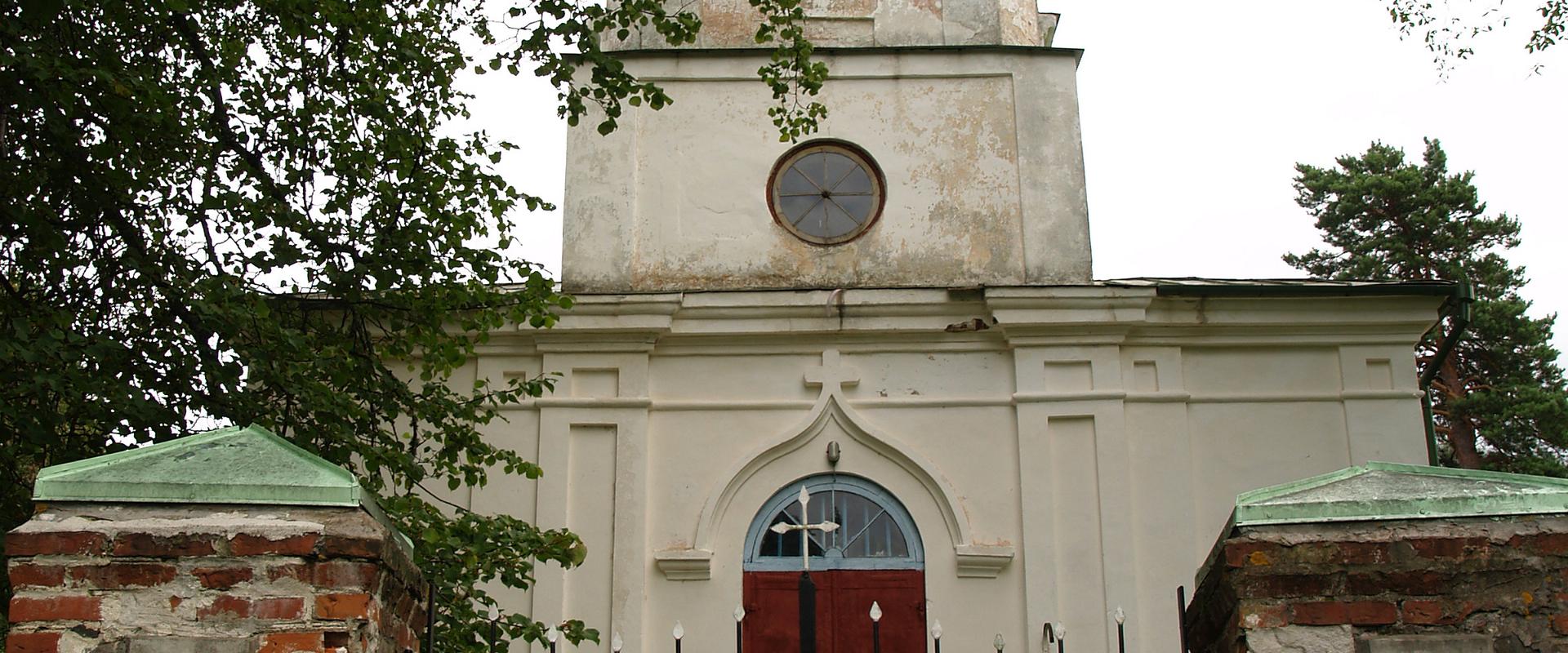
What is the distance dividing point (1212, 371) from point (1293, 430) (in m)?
0.70

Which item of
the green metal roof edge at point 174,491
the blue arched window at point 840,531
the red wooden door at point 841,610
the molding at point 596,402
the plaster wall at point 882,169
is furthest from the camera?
the plaster wall at point 882,169

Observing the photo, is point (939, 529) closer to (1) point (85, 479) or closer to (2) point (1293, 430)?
(2) point (1293, 430)

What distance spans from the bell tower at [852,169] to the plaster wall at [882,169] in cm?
1

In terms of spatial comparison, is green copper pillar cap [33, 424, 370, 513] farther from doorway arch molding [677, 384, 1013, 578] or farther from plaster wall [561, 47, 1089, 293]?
plaster wall [561, 47, 1089, 293]

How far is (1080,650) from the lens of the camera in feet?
33.6

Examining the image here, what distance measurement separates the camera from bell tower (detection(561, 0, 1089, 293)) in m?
11.5

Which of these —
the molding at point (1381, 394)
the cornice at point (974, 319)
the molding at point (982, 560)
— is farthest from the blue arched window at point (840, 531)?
the molding at point (1381, 394)

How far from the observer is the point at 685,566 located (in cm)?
1055

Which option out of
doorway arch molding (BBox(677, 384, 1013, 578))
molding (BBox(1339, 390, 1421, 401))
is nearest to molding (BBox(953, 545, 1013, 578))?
doorway arch molding (BBox(677, 384, 1013, 578))

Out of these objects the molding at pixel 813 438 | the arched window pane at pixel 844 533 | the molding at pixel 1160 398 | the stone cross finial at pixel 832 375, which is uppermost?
the stone cross finial at pixel 832 375

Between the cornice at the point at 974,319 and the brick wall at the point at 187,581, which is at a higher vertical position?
the cornice at the point at 974,319

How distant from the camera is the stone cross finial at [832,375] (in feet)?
36.0

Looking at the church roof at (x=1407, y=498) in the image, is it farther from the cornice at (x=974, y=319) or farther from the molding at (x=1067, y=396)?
the cornice at (x=974, y=319)

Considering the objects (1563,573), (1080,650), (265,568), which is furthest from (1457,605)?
(1080,650)
